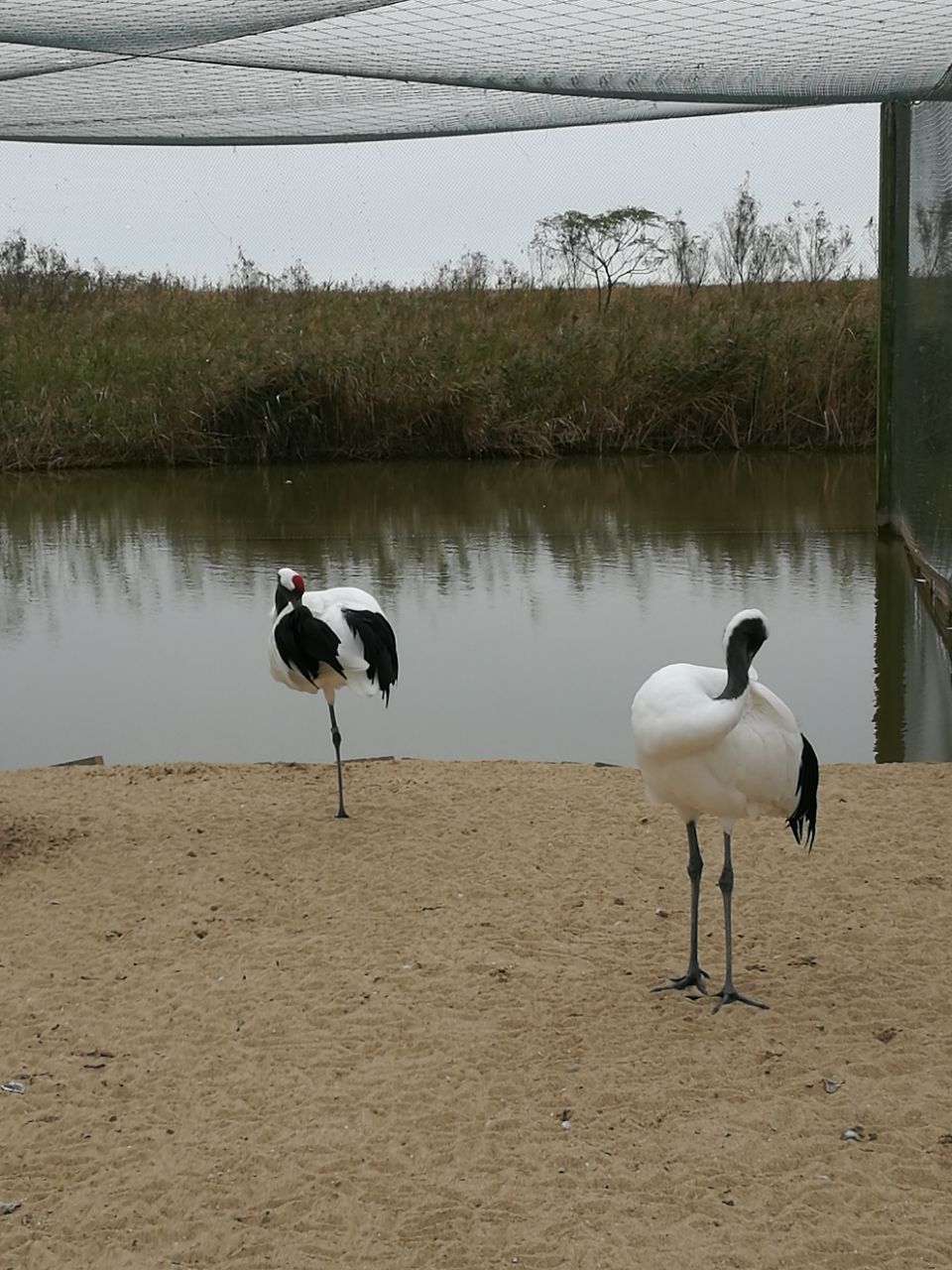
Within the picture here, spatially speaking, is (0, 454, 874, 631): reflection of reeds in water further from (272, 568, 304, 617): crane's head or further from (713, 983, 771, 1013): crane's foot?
(713, 983, 771, 1013): crane's foot

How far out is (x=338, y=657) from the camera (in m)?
5.29

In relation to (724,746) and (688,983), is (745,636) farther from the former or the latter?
(688,983)

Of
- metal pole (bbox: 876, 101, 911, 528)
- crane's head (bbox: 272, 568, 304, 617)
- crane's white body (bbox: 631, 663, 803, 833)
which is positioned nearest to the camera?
crane's white body (bbox: 631, 663, 803, 833)

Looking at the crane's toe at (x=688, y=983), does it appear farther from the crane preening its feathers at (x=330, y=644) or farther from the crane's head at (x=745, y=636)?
the crane preening its feathers at (x=330, y=644)

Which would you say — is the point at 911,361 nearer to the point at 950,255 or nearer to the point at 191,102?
the point at 950,255

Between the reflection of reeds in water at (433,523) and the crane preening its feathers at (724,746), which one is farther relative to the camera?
the reflection of reeds in water at (433,523)

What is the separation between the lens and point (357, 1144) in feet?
9.75

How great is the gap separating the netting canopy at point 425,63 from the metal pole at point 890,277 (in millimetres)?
2299

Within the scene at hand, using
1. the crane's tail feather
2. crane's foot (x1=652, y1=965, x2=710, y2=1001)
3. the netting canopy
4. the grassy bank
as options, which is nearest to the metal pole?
the netting canopy

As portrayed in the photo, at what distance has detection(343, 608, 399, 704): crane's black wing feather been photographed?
5352 millimetres

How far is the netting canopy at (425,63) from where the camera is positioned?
17.9 ft

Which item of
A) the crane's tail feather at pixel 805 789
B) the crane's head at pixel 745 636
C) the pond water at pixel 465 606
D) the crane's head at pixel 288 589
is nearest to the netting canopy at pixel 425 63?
the crane's head at pixel 288 589

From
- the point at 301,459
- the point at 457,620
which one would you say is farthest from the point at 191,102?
the point at 301,459

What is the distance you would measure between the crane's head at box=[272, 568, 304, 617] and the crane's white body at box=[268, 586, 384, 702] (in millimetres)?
33
